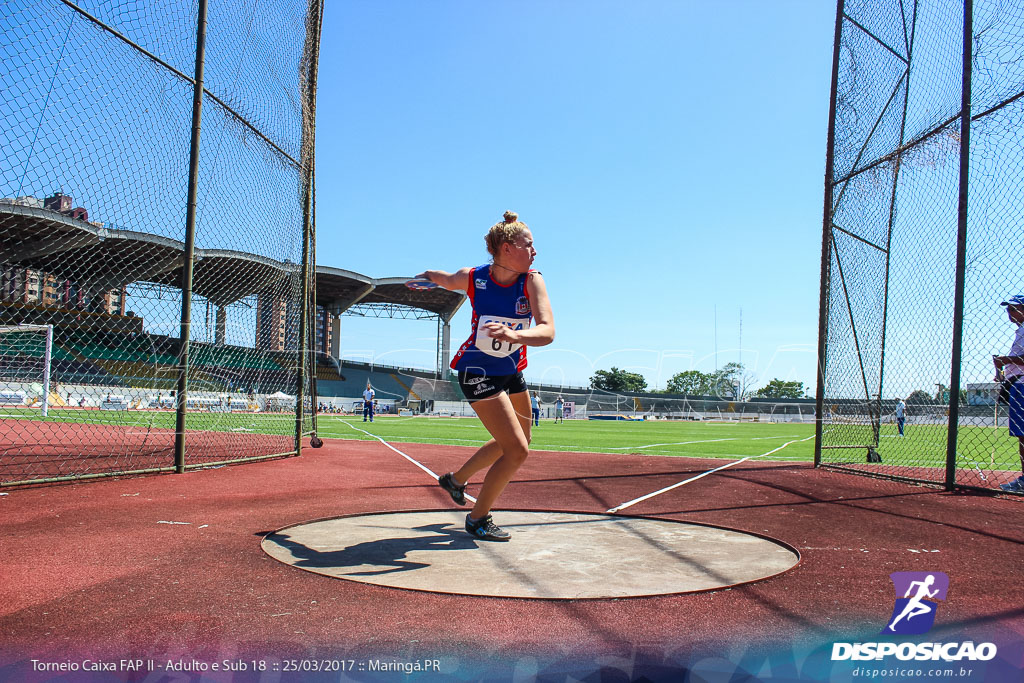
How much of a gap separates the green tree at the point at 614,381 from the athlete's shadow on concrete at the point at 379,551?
13465 centimetres

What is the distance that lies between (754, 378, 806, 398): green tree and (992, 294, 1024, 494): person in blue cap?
412 feet

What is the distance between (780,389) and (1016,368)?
13585cm

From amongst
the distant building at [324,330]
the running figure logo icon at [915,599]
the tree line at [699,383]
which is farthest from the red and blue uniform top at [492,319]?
the tree line at [699,383]

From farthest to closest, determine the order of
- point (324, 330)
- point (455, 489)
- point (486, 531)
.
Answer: point (324, 330) < point (455, 489) < point (486, 531)

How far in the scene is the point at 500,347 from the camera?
4285 mm

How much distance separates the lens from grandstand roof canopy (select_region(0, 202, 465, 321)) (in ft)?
24.7

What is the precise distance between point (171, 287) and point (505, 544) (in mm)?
6396

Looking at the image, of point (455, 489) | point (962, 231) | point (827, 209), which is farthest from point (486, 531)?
point (827, 209)

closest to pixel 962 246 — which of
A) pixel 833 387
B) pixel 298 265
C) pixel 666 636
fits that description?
pixel 833 387

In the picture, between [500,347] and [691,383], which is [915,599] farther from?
[691,383]

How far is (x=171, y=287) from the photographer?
848 centimetres

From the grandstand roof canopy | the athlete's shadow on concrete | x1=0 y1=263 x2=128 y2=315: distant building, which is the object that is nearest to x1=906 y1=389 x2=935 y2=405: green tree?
the athlete's shadow on concrete

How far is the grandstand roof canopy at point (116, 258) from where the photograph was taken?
24.7ft

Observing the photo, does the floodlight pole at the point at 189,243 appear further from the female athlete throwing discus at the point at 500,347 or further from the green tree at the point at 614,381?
the green tree at the point at 614,381
